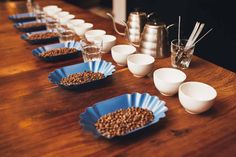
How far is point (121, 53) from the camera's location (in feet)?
4.70

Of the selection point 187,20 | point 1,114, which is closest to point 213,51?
point 187,20

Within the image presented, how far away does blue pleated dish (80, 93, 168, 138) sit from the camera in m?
0.94

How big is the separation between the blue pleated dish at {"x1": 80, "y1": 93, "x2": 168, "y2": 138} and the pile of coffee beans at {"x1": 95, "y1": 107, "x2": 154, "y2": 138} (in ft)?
0.07

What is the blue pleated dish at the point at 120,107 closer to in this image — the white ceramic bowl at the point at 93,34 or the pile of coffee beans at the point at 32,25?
the white ceramic bowl at the point at 93,34

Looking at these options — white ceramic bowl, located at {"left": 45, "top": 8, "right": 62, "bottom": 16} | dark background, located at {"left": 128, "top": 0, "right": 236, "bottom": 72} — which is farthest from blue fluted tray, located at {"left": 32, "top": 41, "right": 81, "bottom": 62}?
dark background, located at {"left": 128, "top": 0, "right": 236, "bottom": 72}

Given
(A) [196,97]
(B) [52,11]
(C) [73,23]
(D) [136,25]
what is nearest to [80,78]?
(A) [196,97]

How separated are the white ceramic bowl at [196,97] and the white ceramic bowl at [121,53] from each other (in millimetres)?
413

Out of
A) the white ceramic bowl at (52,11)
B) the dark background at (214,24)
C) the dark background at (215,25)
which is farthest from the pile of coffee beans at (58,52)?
the dark background at (215,25)

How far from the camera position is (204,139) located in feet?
2.93

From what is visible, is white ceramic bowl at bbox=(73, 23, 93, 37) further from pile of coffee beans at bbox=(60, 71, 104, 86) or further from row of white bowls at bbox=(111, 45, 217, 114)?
pile of coffee beans at bbox=(60, 71, 104, 86)

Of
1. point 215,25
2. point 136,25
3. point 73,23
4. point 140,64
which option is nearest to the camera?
point 140,64

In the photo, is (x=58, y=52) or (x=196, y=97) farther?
(x=58, y=52)

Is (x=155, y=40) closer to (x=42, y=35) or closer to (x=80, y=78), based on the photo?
(x=80, y=78)

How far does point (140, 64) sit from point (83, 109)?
0.38m
